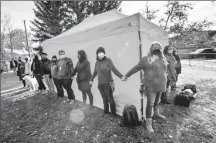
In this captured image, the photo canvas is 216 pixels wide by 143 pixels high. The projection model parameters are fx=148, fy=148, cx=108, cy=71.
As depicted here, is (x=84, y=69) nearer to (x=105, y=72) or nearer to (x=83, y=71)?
(x=83, y=71)

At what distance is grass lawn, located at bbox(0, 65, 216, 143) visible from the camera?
2.99 meters

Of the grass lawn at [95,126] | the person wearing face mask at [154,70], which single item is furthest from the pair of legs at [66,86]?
the person wearing face mask at [154,70]

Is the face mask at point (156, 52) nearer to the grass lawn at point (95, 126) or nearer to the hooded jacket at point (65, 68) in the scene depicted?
the grass lawn at point (95, 126)

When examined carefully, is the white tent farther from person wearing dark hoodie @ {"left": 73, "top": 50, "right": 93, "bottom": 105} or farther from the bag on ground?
the bag on ground

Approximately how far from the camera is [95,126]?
11.6ft

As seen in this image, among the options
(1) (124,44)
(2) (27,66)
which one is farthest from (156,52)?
(2) (27,66)

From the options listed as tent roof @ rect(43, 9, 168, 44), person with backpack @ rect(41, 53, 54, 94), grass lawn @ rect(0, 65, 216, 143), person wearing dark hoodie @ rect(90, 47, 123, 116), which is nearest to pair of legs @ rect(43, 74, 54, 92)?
person with backpack @ rect(41, 53, 54, 94)

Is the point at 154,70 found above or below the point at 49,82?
above

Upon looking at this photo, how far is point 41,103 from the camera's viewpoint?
565 centimetres

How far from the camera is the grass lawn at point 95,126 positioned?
9.82 ft

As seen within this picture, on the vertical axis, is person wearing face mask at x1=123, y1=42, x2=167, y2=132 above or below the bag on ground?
above

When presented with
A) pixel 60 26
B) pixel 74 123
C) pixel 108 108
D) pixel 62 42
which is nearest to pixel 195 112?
pixel 108 108

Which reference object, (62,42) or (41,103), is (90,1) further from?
(41,103)

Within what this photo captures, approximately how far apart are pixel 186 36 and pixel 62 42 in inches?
616
